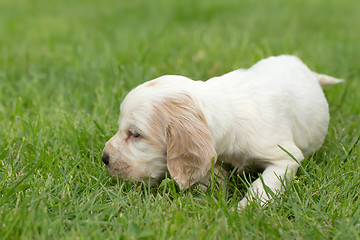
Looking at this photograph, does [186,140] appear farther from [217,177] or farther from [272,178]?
[272,178]

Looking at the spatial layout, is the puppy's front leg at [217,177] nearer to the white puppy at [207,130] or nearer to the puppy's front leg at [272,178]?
the white puppy at [207,130]

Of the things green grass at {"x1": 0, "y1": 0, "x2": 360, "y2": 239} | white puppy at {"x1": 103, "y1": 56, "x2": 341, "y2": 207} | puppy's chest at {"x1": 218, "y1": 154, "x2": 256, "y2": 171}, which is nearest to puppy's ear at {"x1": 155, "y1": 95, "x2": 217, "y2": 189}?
white puppy at {"x1": 103, "y1": 56, "x2": 341, "y2": 207}

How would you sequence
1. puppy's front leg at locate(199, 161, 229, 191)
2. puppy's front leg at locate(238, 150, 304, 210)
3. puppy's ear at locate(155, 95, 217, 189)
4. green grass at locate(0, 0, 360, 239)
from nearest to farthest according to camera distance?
green grass at locate(0, 0, 360, 239), puppy's ear at locate(155, 95, 217, 189), puppy's front leg at locate(238, 150, 304, 210), puppy's front leg at locate(199, 161, 229, 191)

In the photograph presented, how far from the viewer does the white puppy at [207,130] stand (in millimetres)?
2693

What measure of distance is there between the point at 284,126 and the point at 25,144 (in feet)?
6.16

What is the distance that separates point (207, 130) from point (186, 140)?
14 centimetres

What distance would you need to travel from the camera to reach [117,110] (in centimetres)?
409

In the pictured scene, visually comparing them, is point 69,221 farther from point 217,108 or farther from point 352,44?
point 352,44

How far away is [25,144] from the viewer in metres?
3.45

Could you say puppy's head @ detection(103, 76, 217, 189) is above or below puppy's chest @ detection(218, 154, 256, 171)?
above

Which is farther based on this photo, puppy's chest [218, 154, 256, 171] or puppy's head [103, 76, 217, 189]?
puppy's chest [218, 154, 256, 171]

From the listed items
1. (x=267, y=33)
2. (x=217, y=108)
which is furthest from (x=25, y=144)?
(x=267, y=33)

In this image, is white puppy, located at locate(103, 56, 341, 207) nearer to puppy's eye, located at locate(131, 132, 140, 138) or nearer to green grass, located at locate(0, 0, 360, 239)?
puppy's eye, located at locate(131, 132, 140, 138)

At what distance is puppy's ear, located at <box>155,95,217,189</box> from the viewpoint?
267cm
